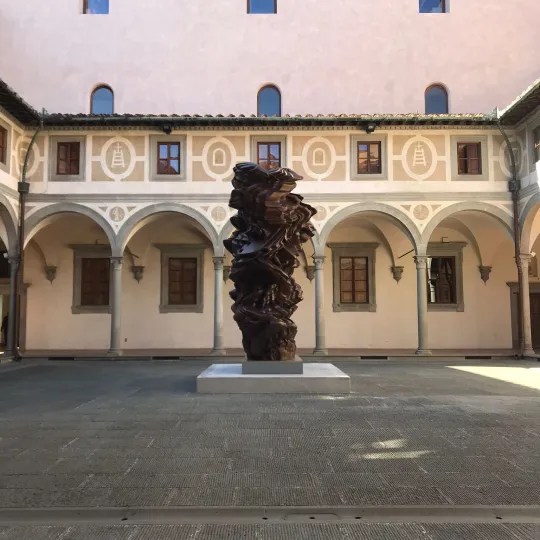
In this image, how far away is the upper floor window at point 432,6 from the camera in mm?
18906

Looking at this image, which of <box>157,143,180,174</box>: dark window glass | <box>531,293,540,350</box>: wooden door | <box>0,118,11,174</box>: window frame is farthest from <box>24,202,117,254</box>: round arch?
<box>531,293,540,350</box>: wooden door

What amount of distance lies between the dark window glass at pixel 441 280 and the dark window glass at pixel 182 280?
26.5ft

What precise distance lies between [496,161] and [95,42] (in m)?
14.2

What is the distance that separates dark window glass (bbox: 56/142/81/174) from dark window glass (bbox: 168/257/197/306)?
4385 mm

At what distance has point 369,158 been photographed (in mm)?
15164

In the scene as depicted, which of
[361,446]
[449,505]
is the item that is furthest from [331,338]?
[449,505]

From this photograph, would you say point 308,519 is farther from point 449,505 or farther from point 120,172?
point 120,172

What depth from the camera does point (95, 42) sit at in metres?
18.4

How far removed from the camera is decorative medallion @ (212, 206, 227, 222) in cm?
1489

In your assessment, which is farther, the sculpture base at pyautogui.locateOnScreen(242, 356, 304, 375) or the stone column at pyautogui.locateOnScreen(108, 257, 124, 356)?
the stone column at pyautogui.locateOnScreen(108, 257, 124, 356)

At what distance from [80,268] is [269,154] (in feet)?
25.2

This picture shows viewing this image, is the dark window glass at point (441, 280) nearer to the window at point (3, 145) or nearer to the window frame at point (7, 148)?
the window frame at point (7, 148)

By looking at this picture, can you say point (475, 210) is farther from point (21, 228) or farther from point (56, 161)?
point (21, 228)

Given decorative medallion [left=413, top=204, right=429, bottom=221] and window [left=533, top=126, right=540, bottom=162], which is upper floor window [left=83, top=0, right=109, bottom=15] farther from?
window [left=533, top=126, right=540, bottom=162]
